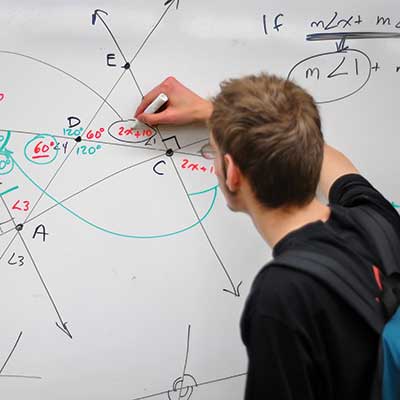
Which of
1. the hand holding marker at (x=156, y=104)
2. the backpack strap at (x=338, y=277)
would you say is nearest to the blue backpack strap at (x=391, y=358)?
the backpack strap at (x=338, y=277)

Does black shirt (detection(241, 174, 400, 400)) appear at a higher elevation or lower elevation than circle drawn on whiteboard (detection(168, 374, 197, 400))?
higher

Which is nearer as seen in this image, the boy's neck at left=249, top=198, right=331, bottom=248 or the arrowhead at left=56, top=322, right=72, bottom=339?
the boy's neck at left=249, top=198, right=331, bottom=248

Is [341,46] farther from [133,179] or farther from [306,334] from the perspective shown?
[306,334]

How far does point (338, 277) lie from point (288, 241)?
0.23 ft

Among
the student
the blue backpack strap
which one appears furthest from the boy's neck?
the blue backpack strap

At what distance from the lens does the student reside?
0.53 m

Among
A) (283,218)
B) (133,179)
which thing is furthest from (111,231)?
(283,218)

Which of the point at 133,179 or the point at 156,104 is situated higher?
the point at 156,104

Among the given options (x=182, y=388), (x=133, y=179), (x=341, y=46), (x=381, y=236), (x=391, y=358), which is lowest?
(x=182, y=388)

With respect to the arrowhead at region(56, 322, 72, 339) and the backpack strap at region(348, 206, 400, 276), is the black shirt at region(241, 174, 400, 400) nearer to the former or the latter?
the backpack strap at region(348, 206, 400, 276)

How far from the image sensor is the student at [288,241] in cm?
53

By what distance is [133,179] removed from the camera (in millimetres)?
837

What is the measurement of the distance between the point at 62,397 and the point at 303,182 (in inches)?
22.7

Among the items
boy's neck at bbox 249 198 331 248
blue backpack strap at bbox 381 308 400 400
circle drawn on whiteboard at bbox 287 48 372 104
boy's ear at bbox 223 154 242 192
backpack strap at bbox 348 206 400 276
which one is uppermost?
circle drawn on whiteboard at bbox 287 48 372 104
